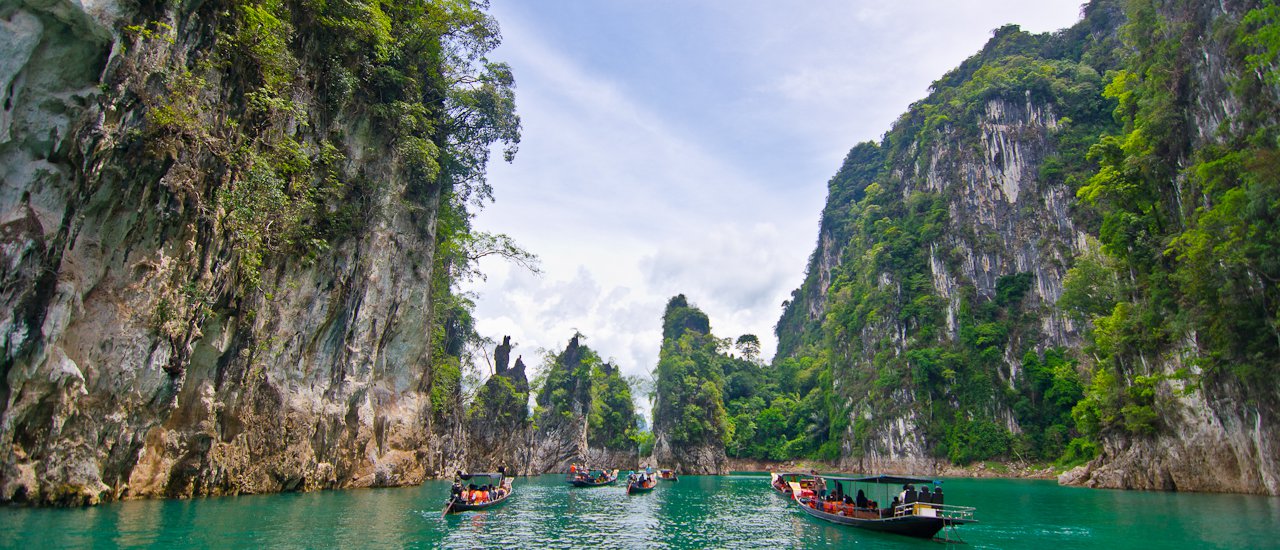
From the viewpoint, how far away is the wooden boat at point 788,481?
96.0ft

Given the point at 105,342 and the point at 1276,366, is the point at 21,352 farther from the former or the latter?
the point at 1276,366

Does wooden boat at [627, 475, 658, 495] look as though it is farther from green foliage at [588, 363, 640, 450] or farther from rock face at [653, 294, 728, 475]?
green foliage at [588, 363, 640, 450]

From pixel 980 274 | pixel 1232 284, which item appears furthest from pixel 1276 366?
pixel 980 274

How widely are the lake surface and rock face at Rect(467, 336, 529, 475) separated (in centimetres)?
2506

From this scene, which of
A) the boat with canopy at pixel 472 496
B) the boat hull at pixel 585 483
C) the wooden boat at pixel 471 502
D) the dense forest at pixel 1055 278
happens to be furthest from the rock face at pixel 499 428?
the boat with canopy at pixel 472 496

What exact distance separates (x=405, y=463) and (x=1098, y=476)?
38134 mm

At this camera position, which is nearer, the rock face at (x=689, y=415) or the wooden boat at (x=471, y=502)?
the wooden boat at (x=471, y=502)

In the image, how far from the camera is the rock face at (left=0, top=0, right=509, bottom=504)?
13008mm

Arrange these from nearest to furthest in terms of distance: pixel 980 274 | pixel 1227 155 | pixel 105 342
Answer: pixel 105 342 < pixel 1227 155 < pixel 980 274

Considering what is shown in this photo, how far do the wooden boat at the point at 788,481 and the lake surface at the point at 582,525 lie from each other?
213 centimetres

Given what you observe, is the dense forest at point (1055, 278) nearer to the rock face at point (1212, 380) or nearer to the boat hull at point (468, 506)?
the rock face at point (1212, 380)

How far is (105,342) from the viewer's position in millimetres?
15047

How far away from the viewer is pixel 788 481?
3538 centimetres

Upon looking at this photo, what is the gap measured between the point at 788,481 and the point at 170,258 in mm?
30809
